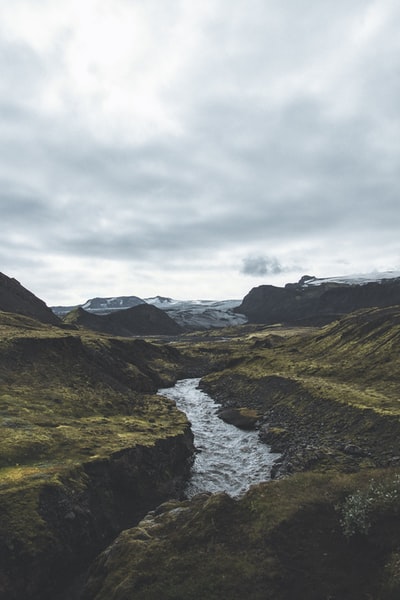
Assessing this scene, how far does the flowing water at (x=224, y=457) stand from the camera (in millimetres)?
43094

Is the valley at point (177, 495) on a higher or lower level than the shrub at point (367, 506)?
lower

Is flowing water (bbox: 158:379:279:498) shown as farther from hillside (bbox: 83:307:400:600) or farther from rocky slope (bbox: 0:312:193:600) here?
hillside (bbox: 83:307:400:600)

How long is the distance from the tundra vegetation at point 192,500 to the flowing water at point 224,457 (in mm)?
2383

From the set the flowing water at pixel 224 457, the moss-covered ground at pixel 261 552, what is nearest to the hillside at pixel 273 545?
the moss-covered ground at pixel 261 552

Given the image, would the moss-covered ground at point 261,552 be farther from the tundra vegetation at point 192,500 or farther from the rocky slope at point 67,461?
the rocky slope at point 67,461

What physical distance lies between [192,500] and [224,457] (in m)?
23.5

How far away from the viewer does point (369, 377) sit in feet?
261

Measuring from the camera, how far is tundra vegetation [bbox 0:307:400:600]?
2042 cm

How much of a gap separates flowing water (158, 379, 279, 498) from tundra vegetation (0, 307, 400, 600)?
238cm

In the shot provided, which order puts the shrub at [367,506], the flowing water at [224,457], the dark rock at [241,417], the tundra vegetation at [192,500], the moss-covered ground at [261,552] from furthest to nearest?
the dark rock at [241,417]
the flowing water at [224,457]
the shrub at [367,506]
the tundra vegetation at [192,500]
the moss-covered ground at [261,552]

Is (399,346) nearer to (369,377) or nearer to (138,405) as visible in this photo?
(369,377)

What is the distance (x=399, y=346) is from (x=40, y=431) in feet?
251

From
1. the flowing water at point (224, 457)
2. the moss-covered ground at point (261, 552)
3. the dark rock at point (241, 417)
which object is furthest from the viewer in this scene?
the dark rock at point (241, 417)

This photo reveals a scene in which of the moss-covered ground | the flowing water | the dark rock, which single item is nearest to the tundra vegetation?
the moss-covered ground
